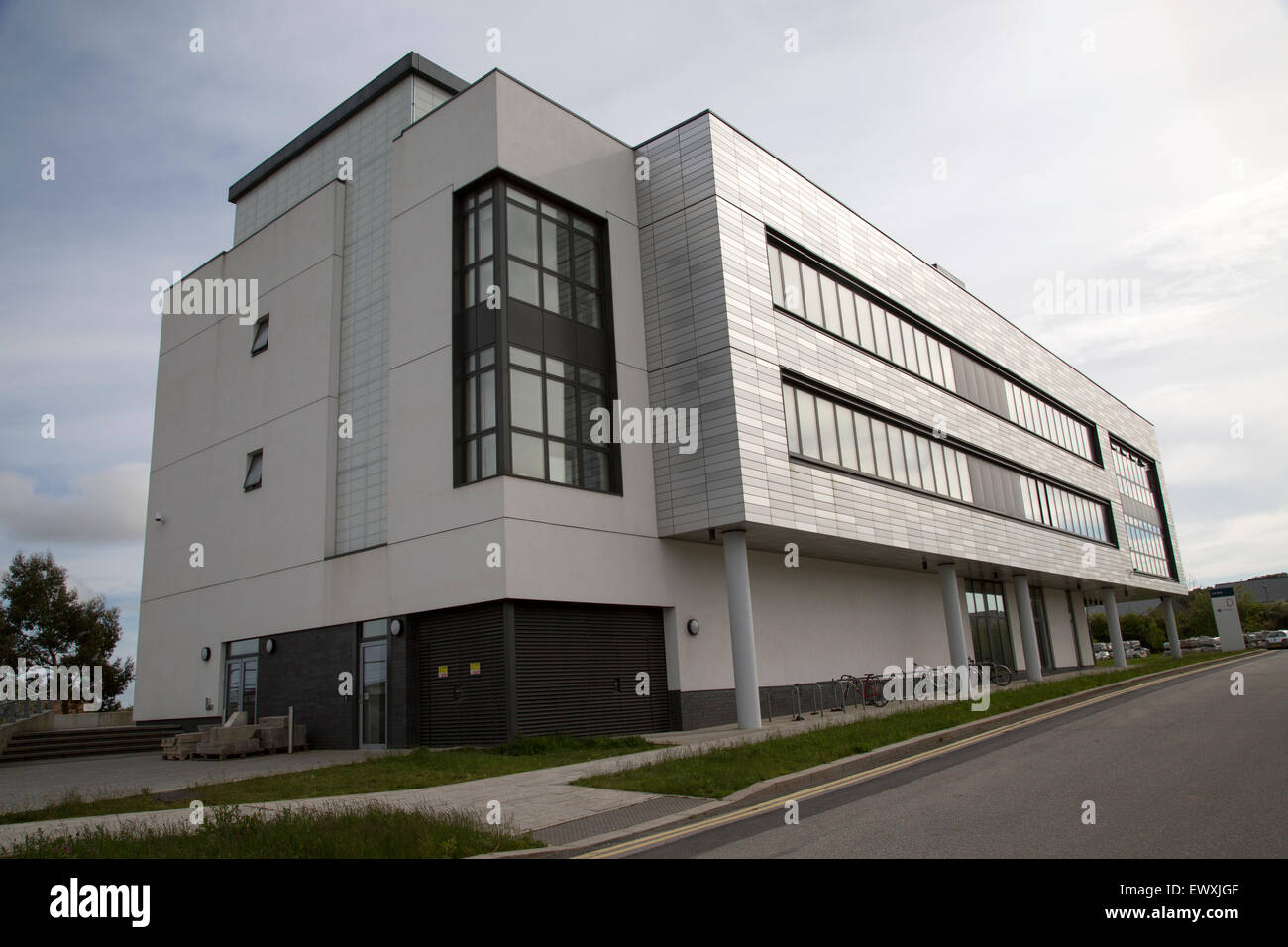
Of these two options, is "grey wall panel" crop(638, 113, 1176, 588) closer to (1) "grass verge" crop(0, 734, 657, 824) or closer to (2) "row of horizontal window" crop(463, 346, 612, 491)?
(2) "row of horizontal window" crop(463, 346, 612, 491)

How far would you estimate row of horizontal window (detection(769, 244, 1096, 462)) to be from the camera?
24.1 meters

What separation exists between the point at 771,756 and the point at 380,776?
600 centimetres

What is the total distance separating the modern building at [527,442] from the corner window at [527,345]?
0.08 metres

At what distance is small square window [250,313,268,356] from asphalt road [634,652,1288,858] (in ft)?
73.5

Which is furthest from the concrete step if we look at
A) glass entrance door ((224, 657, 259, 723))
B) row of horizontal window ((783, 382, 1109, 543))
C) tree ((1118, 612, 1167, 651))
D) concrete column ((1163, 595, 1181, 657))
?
tree ((1118, 612, 1167, 651))

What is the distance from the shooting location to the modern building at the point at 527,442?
1902 cm

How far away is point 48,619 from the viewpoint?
48031 millimetres

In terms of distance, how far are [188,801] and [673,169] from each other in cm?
1774

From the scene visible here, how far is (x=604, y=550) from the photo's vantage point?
19609 mm

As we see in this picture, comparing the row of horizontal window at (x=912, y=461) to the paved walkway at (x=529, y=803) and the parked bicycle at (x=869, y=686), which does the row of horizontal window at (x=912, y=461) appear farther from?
the paved walkway at (x=529, y=803)

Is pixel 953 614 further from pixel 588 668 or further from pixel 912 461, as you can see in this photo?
pixel 588 668

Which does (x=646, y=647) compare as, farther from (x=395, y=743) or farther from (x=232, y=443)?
(x=232, y=443)

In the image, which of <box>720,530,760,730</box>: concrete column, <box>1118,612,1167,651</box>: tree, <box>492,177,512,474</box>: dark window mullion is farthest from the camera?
<box>1118,612,1167,651</box>: tree

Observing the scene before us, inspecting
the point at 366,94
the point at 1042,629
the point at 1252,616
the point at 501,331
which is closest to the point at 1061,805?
the point at 501,331
